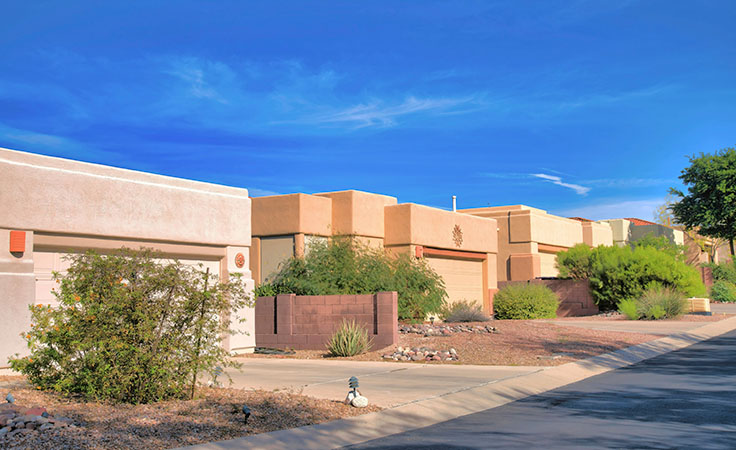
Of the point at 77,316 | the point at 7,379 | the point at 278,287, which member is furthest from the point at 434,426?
the point at 278,287

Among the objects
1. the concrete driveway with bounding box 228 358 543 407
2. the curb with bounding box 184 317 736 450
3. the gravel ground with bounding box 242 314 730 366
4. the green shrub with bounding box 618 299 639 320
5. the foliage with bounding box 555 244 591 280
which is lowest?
the curb with bounding box 184 317 736 450

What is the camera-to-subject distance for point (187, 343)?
10.5 meters

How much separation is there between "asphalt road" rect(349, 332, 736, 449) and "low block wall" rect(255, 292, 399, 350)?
6640 mm

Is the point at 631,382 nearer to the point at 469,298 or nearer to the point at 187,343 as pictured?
the point at 187,343

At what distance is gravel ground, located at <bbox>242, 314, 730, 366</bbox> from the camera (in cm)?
1688

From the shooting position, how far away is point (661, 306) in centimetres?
3086

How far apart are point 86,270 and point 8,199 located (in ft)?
18.4

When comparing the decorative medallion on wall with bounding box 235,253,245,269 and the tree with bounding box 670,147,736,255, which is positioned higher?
the tree with bounding box 670,147,736,255

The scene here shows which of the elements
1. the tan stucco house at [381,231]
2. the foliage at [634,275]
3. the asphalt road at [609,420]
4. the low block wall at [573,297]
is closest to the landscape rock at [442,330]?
the tan stucco house at [381,231]

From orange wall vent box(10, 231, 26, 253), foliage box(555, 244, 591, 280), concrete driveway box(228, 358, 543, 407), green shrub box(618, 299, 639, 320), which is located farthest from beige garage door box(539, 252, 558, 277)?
orange wall vent box(10, 231, 26, 253)

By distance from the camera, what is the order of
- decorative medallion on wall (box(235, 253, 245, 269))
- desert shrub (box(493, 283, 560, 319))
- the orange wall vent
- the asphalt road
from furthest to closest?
1. desert shrub (box(493, 283, 560, 319))
2. decorative medallion on wall (box(235, 253, 245, 269))
3. the orange wall vent
4. the asphalt road

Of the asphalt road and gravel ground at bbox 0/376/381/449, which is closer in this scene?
gravel ground at bbox 0/376/381/449

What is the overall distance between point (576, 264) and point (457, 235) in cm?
890

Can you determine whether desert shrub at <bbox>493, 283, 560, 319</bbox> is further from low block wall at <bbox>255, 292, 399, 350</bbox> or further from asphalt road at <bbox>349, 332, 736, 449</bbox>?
asphalt road at <bbox>349, 332, 736, 449</bbox>
